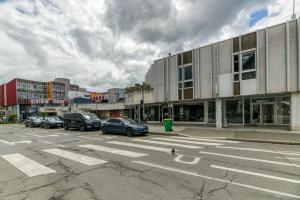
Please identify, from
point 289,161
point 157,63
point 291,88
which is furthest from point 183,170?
point 157,63

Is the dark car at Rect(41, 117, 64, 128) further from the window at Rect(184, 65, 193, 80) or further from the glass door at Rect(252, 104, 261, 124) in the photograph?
the glass door at Rect(252, 104, 261, 124)

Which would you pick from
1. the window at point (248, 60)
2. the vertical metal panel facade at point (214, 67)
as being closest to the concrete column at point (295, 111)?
the window at point (248, 60)

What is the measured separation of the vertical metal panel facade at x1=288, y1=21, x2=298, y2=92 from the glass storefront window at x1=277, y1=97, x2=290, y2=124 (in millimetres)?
3006

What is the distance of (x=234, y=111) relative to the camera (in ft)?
69.7

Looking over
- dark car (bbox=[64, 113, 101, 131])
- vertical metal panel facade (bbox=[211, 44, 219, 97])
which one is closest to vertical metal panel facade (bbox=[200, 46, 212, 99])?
vertical metal panel facade (bbox=[211, 44, 219, 97])

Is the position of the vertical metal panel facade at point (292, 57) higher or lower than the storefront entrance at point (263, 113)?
higher

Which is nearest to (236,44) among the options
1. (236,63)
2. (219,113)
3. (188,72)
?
(236,63)

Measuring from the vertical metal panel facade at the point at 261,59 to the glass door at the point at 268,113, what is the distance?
325 cm

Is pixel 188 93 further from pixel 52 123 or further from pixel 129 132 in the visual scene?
pixel 52 123

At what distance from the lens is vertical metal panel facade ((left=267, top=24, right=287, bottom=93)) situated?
15938mm

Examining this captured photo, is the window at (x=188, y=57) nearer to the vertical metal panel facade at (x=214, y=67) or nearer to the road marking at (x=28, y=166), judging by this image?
the vertical metal panel facade at (x=214, y=67)

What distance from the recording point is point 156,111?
2839 cm

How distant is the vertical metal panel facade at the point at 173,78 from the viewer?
23.2 meters

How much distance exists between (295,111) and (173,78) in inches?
460
